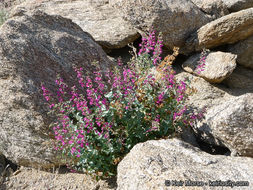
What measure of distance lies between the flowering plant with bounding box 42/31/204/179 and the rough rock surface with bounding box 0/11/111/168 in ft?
0.78

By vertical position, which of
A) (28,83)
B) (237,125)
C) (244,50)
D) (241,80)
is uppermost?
(28,83)

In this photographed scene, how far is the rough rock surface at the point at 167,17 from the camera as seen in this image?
517 cm

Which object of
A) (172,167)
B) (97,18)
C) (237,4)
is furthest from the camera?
(237,4)

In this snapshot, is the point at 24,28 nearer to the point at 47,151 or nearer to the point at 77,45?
the point at 77,45

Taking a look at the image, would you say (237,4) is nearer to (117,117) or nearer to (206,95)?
(206,95)

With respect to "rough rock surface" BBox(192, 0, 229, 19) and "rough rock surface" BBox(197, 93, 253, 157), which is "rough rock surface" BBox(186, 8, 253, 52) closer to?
"rough rock surface" BBox(192, 0, 229, 19)

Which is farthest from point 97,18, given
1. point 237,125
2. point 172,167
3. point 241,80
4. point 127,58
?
point 172,167

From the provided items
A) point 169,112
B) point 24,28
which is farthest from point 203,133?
point 24,28

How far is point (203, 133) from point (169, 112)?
68 cm

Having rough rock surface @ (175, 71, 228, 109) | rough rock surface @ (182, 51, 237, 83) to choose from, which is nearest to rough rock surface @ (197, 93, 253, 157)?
rough rock surface @ (175, 71, 228, 109)

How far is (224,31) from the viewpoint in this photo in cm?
502

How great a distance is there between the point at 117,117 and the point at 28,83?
3.97 ft

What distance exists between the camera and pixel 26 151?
363 centimetres

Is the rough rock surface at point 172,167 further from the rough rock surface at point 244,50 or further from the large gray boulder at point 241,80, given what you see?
the rough rock surface at point 244,50
